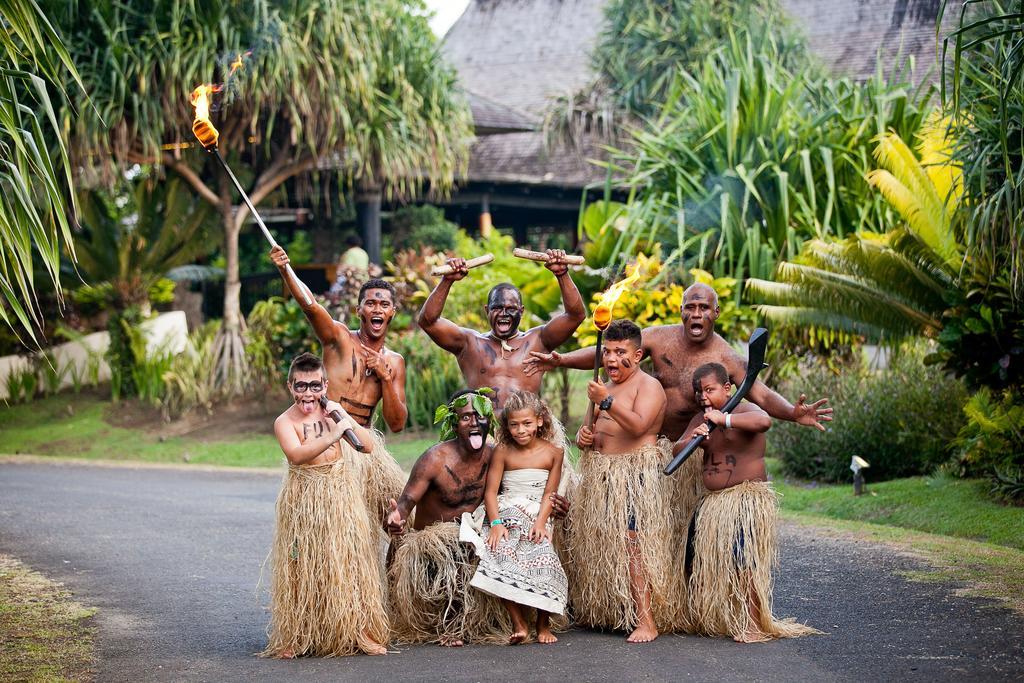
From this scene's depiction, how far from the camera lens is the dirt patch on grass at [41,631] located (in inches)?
182

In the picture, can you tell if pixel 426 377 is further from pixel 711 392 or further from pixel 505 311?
pixel 711 392

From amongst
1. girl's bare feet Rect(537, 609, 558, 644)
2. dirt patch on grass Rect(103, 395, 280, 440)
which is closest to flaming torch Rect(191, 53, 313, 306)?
girl's bare feet Rect(537, 609, 558, 644)

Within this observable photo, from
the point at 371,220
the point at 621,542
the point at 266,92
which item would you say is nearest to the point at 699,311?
the point at 621,542

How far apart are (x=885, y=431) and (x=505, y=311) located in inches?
203

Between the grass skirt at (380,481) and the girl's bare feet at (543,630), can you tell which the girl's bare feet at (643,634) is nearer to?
the girl's bare feet at (543,630)

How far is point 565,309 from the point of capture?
5.51 meters

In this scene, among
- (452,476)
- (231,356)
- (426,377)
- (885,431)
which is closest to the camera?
(452,476)

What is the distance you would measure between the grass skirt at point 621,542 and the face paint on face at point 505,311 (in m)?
0.74

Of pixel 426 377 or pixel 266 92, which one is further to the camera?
pixel 266 92

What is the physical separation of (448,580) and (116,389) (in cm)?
1071

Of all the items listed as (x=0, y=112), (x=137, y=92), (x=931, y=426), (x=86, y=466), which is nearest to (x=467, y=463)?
(x=0, y=112)

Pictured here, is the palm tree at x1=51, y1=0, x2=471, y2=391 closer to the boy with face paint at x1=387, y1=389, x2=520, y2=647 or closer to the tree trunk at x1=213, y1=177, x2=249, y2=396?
the tree trunk at x1=213, y1=177, x2=249, y2=396

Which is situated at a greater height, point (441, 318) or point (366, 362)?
point (441, 318)

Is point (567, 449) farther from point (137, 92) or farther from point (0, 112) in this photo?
point (137, 92)
